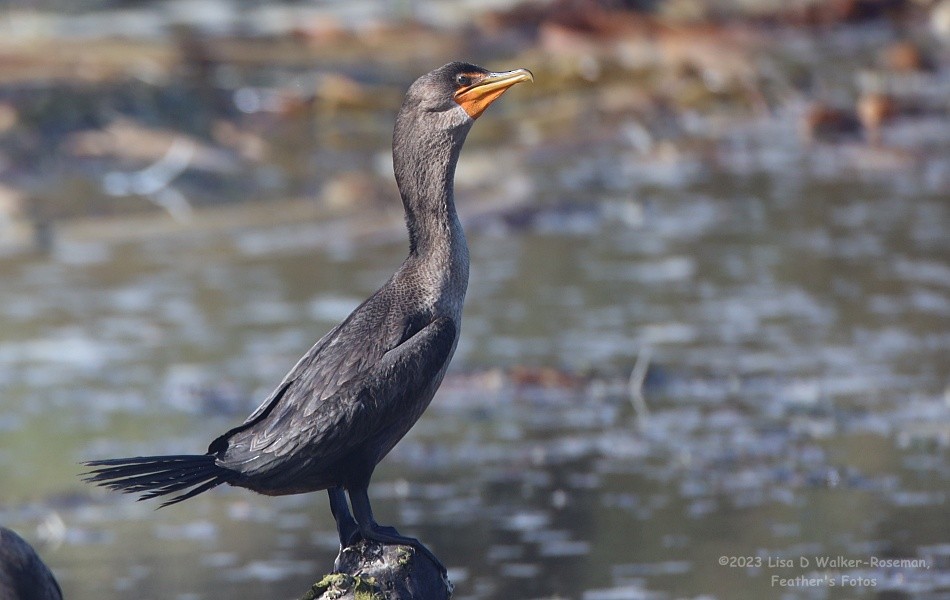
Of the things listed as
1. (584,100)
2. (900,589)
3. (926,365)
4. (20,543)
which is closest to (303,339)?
(926,365)

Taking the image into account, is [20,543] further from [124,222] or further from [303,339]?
[124,222]

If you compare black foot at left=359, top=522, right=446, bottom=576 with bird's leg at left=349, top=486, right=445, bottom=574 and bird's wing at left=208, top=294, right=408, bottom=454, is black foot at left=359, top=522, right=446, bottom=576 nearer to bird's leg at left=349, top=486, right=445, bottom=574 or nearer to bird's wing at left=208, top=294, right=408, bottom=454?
bird's leg at left=349, top=486, right=445, bottom=574

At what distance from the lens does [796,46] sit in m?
23.2

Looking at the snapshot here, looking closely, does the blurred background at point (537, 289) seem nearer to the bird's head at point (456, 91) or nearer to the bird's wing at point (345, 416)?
the bird's wing at point (345, 416)

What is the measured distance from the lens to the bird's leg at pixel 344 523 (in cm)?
516

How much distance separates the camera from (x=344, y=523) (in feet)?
17.1

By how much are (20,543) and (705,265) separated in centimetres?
837

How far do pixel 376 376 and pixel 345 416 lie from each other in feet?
0.50

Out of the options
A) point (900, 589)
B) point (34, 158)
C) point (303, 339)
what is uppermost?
point (34, 158)

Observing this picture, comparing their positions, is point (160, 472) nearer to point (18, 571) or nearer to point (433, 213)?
point (18, 571)

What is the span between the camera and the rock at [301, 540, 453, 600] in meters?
4.94

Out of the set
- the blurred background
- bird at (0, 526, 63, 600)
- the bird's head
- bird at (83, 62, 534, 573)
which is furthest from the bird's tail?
the blurred background

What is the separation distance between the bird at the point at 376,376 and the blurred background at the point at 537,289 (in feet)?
7.33

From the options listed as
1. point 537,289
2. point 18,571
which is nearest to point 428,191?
point 18,571
